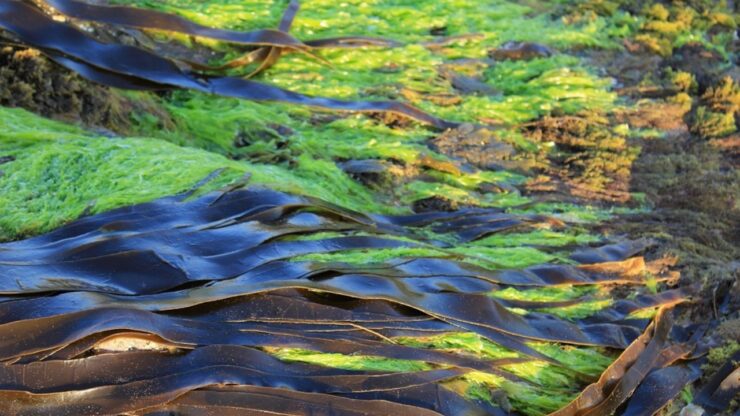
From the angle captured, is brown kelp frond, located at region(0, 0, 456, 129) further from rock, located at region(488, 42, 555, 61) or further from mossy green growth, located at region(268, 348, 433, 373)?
mossy green growth, located at region(268, 348, 433, 373)

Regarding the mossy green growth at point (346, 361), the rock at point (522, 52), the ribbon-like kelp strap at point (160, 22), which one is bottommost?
the mossy green growth at point (346, 361)

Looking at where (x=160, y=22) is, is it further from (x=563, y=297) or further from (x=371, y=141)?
(x=563, y=297)

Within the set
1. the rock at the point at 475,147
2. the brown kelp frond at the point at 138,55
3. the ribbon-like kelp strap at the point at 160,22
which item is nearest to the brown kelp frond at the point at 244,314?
the rock at the point at 475,147

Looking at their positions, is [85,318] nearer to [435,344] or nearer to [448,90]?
[435,344]

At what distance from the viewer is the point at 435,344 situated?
9.48 feet

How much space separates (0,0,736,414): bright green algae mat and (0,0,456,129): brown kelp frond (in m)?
0.09

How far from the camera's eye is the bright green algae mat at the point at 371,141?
10.4ft

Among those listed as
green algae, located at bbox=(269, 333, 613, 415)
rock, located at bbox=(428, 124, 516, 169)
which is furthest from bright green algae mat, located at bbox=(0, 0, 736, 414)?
rock, located at bbox=(428, 124, 516, 169)

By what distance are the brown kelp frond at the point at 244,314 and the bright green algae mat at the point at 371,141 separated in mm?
56

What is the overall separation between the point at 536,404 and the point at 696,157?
8.46ft

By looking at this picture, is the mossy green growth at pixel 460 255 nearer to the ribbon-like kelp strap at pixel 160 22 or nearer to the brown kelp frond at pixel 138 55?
the brown kelp frond at pixel 138 55

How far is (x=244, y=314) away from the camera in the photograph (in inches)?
105

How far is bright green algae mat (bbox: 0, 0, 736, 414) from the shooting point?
316 cm

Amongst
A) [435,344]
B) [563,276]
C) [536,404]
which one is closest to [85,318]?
[435,344]
